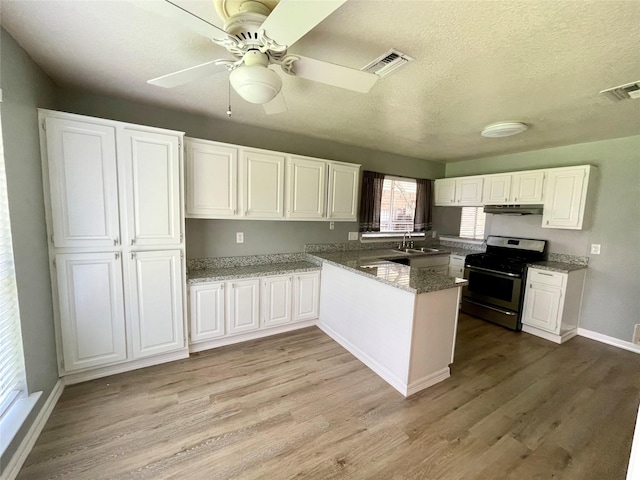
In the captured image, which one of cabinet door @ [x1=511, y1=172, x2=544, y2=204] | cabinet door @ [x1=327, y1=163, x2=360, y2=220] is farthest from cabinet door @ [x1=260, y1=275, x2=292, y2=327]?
cabinet door @ [x1=511, y1=172, x2=544, y2=204]

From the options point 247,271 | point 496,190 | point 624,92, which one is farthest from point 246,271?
point 496,190

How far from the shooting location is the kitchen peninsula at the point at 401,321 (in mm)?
2225

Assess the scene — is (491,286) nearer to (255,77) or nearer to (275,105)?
(275,105)

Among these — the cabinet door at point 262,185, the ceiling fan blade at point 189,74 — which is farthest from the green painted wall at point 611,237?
the ceiling fan blade at point 189,74

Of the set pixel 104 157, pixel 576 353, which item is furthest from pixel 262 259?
pixel 576 353

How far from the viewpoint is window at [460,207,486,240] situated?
4648 mm

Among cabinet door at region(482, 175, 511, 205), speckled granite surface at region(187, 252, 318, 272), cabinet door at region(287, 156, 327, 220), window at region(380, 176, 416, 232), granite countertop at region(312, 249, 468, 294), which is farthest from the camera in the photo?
window at region(380, 176, 416, 232)

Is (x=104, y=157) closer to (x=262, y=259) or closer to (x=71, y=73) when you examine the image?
(x=71, y=73)

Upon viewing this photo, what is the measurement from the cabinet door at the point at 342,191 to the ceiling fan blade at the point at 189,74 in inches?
83.0

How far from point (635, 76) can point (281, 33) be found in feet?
7.77

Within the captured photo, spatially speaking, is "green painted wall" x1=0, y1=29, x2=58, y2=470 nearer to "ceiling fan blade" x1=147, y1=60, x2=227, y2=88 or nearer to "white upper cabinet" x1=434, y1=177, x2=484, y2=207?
"ceiling fan blade" x1=147, y1=60, x2=227, y2=88

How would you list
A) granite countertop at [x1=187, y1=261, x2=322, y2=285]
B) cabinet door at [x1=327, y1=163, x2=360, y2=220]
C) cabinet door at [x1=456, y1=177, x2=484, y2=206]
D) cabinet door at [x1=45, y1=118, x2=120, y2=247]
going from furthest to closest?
cabinet door at [x1=456, y1=177, x2=484, y2=206], cabinet door at [x1=327, y1=163, x2=360, y2=220], granite countertop at [x1=187, y1=261, x2=322, y2=285], cabinet door at [x1=45, y1=118, x2=120, y2=247]

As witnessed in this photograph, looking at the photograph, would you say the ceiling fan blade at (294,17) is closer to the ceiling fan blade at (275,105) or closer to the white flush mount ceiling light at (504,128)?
the ceiling fan blade at (275,105)

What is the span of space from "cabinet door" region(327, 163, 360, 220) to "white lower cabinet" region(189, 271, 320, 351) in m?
0.90
